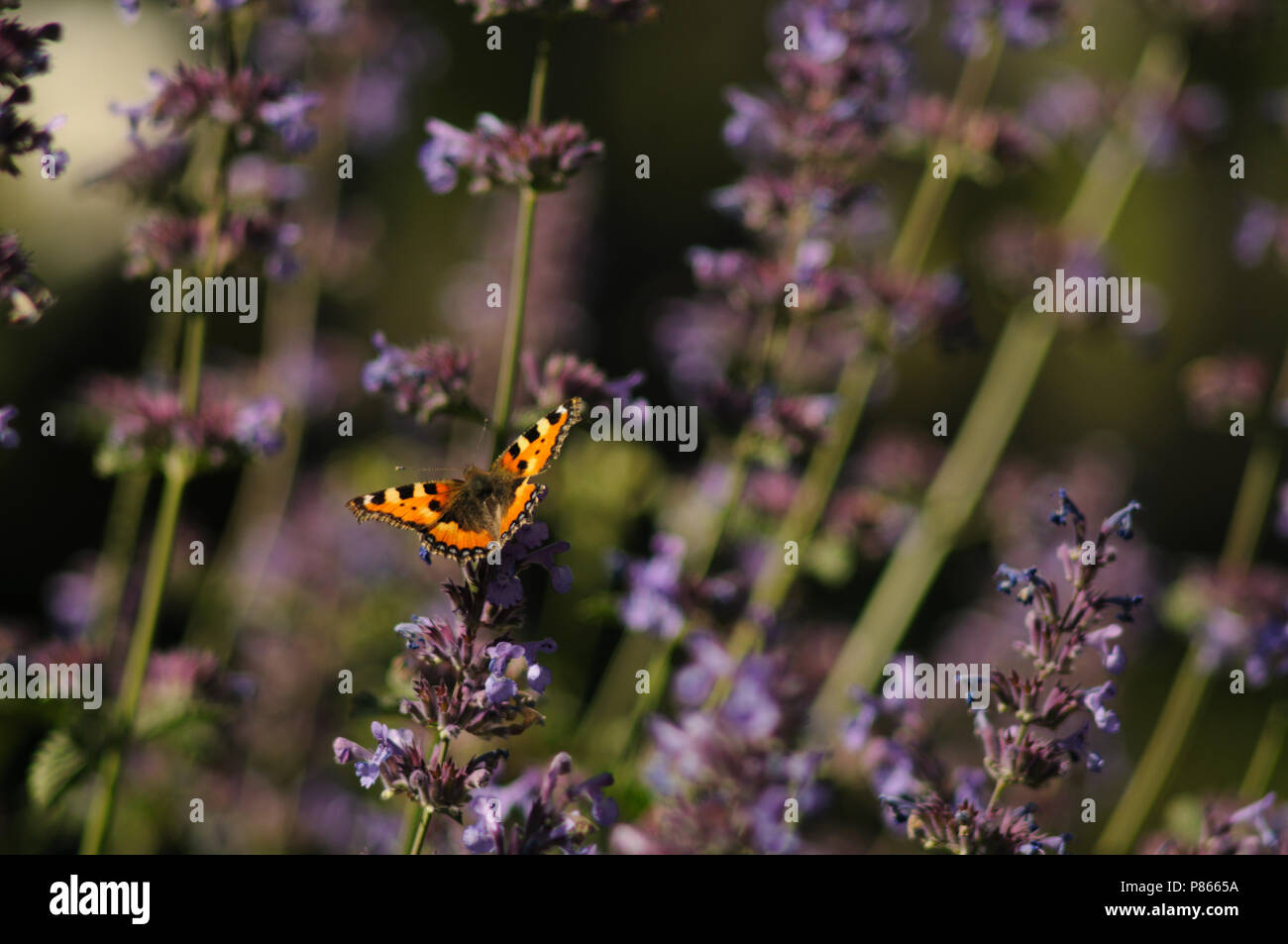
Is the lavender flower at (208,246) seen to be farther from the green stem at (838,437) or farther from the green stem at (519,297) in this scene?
the green stem at (838,437)

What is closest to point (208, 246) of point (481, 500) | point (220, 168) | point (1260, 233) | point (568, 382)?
point (220, 168)

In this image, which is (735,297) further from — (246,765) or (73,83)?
(73,83)

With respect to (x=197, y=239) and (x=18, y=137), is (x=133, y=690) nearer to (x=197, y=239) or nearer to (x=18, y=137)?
(x=197, y=239)

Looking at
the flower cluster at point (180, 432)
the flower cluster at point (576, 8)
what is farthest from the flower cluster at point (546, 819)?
the flower cluster at point (576, 8)

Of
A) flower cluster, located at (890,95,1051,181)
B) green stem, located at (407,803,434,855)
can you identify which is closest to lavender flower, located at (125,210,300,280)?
green stem, located at (407,803,434,855)

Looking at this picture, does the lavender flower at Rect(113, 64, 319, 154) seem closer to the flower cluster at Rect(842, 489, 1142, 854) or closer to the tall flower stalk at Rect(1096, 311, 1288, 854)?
the flower cluster at Rect(842, 489, 1142, 854)
